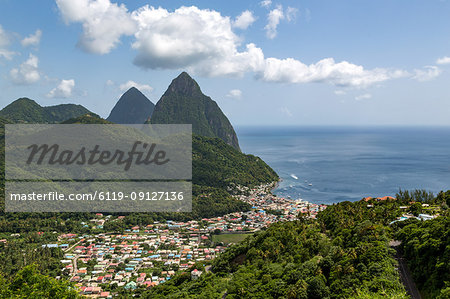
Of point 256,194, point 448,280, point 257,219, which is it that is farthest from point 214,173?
point 448,280

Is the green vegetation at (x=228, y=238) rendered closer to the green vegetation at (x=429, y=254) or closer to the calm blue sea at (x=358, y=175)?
the calm blue sea at (x=358, y=175)

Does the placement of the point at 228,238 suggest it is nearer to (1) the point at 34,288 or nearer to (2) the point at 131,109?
(1) the point at 34,288

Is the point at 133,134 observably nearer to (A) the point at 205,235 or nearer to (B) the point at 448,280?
(A) the point at 205,235

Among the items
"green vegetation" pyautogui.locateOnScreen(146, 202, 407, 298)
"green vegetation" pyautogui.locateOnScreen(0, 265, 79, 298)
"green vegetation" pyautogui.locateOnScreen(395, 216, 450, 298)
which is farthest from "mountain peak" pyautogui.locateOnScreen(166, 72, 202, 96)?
"green vegetation" pyautogui.locateOnScreen(395, 216, 450, 298)

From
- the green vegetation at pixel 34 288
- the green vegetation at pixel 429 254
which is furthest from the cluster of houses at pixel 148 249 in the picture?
the green vegetation at pixel 429 254

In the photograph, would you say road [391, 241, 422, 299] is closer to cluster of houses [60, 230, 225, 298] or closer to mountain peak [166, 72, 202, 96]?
cluster of houses [60, 230, 225, 298]

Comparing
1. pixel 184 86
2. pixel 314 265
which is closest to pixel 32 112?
pixel 184 86
